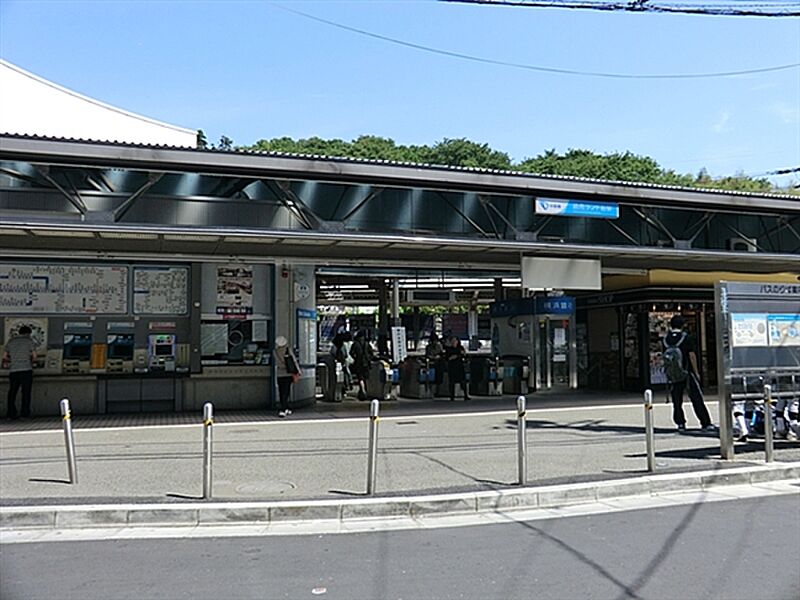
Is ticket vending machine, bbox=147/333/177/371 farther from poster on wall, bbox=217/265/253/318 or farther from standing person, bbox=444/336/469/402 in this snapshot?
standing person, bbox=444/336/469/402

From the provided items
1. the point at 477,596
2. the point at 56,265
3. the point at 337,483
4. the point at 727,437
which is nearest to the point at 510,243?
the point at 727,437

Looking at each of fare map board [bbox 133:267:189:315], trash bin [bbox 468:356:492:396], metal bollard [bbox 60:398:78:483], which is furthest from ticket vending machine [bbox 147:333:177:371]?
trash bin [bbox 468:356:492:396]

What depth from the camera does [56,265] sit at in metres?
16.2

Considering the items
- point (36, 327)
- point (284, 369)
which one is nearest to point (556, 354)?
point (284, 369)

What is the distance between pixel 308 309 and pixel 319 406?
227cm

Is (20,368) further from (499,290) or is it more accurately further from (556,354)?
(499,290)

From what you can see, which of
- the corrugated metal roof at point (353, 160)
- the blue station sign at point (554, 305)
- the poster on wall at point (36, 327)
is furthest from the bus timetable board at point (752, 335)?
the poster on wall at point (36, 327)

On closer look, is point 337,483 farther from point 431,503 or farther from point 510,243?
point 510,243

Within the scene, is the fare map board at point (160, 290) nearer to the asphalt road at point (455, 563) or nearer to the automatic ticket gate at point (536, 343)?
the automatic ticket gate at point (536, 343)

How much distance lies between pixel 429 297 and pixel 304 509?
92.2 feet

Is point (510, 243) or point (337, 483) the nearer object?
point (337, 483)

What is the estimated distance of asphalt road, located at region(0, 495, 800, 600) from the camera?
225 inches

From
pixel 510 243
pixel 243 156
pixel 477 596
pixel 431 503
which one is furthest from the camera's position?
pixel 510 243

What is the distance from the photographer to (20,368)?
49.5 feet
